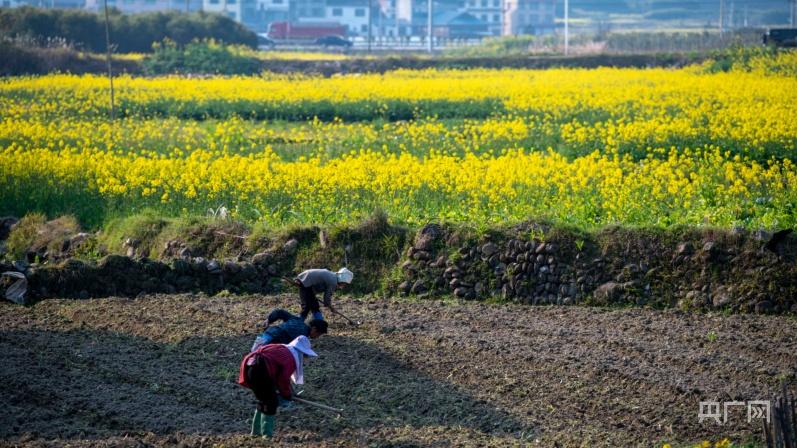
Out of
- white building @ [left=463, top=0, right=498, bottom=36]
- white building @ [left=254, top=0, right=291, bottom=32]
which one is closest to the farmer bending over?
white building @ [left=254, top=0, right=291, bottom=32]

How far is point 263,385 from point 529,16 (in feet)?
349

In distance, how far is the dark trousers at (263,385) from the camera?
7.93 m

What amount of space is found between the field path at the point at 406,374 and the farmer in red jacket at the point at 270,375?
23 centimetres

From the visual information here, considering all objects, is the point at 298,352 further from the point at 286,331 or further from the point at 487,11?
the point at 487,11

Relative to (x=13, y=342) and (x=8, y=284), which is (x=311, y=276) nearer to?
(x=13, y=342)

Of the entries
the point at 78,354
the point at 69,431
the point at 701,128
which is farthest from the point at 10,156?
the point at 701,128

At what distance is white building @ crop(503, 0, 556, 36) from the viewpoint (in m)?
107

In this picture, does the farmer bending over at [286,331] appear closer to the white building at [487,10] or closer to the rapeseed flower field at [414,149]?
the rapeseed flower field at [414,149]

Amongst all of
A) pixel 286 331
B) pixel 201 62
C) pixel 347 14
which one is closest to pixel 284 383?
pixel 286 331

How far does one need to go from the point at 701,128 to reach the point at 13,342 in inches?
656

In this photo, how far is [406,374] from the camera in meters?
10.3

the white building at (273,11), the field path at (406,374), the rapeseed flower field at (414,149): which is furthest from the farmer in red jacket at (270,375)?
the white building at (273,11)

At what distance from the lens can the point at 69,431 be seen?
8484 millimetres

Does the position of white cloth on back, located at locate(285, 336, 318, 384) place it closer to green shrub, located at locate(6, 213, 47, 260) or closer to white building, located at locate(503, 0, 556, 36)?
green shrub, located at locate(6, 213, 47, 260)
